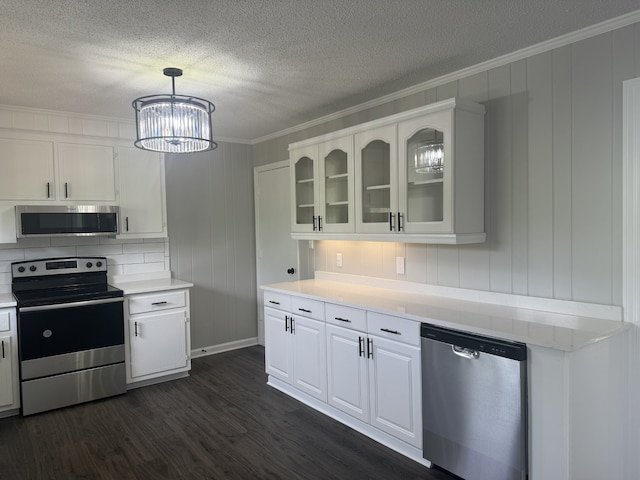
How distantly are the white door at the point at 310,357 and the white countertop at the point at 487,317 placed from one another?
0.24 metres

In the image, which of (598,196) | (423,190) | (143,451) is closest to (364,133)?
(423,190)

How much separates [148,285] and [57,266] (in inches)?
30.4

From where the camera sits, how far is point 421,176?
288 centimetres

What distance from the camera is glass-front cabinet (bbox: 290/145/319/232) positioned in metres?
3.72

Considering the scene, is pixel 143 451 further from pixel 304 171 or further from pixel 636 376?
pixel 636 376

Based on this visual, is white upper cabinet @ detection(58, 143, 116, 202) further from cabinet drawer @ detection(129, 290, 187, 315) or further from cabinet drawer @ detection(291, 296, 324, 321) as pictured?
cabinet drawer @ detection(291, 296, 324, 321)

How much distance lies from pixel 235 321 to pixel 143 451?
2264 mm

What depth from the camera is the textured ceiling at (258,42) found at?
2.07 metres

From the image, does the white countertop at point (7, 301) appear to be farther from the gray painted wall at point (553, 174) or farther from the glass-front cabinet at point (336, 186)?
the gray painted wall at point (553, 174)

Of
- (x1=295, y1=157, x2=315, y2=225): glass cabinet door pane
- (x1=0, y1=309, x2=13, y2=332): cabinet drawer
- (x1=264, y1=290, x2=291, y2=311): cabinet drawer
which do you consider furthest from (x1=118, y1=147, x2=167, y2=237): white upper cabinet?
(x1=295, y1=157, x2=315, y2=225): glass cabinet door pane

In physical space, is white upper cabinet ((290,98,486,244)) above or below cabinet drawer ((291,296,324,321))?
above

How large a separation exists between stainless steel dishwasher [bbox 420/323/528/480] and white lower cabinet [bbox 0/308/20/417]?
2957mm

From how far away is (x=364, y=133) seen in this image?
3248mm


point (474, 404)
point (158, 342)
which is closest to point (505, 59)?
point (474, 404)
